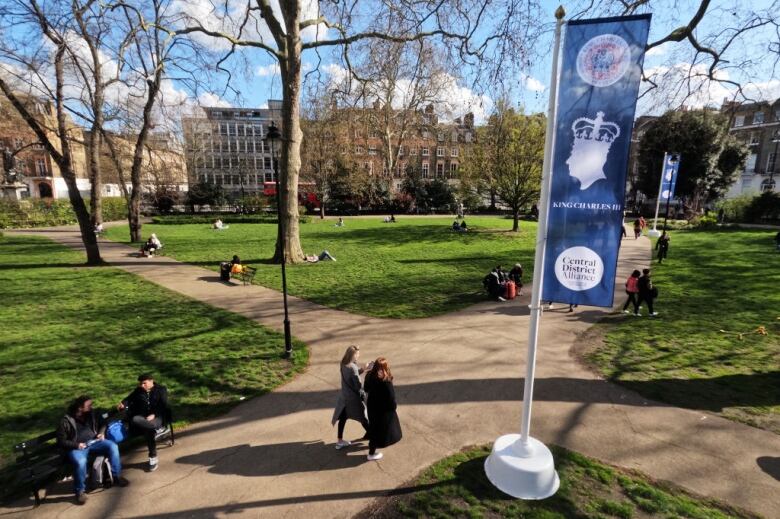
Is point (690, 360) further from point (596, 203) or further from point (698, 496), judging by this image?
point (596, 203)

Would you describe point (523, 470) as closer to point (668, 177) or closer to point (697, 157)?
point (668, 177)

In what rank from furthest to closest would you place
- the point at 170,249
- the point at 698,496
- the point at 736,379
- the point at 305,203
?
the point at 305,203
the point at 170,249
the point at 736,379
the point at 698,496

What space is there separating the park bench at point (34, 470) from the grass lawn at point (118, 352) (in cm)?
62

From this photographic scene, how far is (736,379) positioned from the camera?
7.96 metres

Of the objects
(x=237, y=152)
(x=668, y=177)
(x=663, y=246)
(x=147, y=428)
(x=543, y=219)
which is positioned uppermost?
(x=237, y=152)

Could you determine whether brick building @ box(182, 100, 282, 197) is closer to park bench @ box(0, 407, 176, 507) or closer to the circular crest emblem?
park bench @ box(0, 407, 176, 507)

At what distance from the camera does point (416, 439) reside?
6.10 m

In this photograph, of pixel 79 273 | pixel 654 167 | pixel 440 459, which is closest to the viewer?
pixel 440 459

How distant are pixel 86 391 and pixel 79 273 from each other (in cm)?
1344

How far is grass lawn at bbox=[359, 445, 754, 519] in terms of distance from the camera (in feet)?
15.3

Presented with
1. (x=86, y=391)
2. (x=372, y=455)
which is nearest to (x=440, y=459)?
(x=372, y=455)

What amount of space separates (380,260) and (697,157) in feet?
137

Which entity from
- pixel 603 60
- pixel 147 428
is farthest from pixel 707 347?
pixel 147 428

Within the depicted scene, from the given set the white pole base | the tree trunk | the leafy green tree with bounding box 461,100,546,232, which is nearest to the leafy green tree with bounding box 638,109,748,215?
the leafy green tree with bounding box 461,100,546,232
